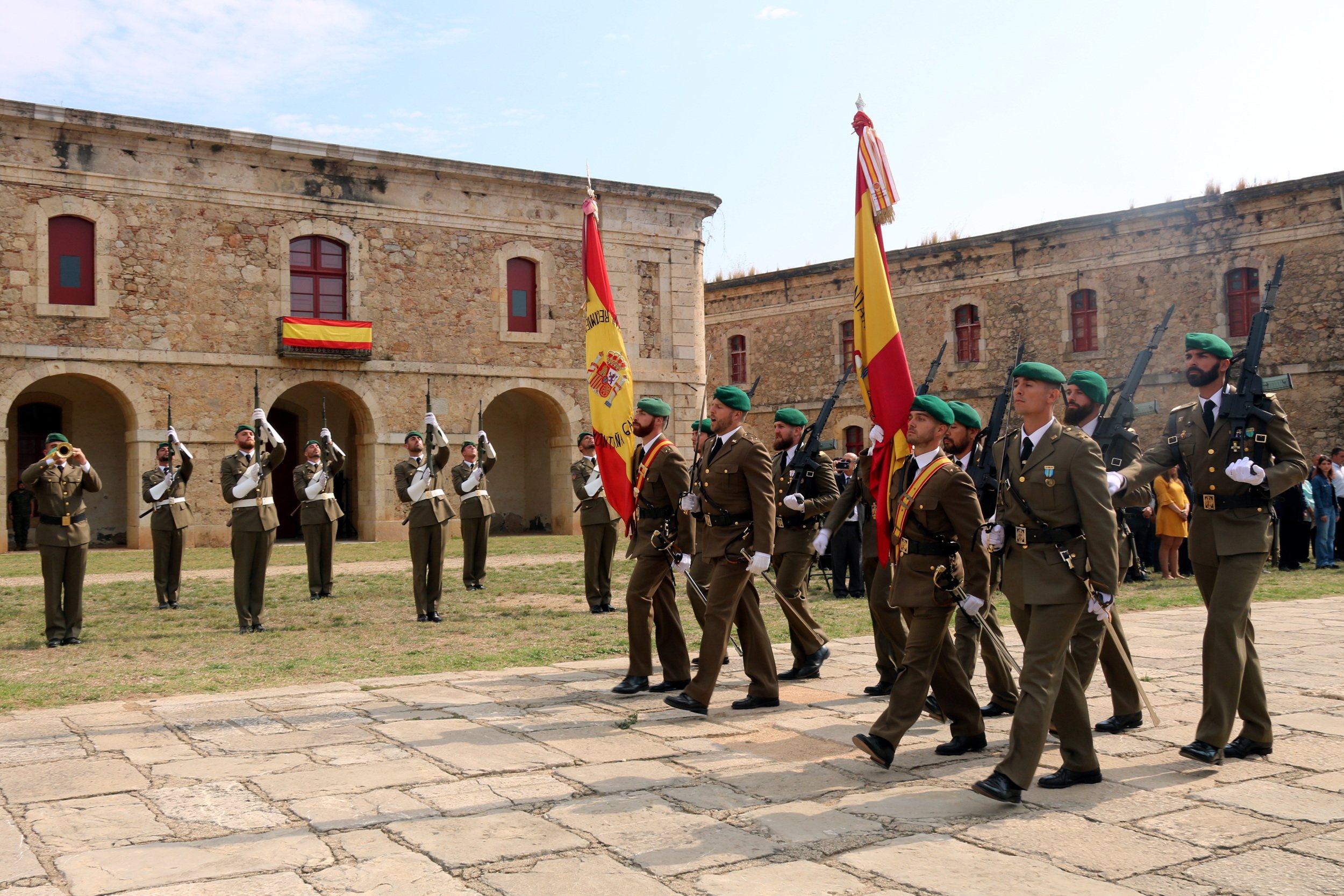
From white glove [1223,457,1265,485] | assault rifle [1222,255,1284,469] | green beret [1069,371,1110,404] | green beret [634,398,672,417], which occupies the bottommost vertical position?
white glove [1223,457,1265,485]

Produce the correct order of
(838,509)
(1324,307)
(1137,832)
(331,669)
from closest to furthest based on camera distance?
(1137,832) < (838,509) < (331,669) < (1324,307)

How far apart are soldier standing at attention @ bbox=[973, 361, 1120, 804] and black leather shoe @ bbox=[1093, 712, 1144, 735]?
108cm

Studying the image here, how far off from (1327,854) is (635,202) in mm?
22619

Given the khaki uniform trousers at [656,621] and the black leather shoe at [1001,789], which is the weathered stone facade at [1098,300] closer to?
the khaki uniform trousers at [656,621]

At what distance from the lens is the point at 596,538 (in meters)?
11.8

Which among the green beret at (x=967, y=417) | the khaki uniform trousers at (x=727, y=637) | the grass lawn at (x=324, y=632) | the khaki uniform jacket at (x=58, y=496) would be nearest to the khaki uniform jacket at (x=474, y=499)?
the grass lawn at (x=324, y=632)

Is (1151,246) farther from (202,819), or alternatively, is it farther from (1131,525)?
(202,819)

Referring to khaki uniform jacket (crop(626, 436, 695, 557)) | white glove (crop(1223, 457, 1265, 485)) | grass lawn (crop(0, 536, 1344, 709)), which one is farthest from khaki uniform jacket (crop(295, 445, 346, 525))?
white glove (crop(1223, 457, 1265, 485))

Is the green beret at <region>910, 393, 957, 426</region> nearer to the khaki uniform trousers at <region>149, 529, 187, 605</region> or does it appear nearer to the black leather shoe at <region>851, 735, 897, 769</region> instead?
the black leather shoe at <region>851, 735, 897, 769</region>

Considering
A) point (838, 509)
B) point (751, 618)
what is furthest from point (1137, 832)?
point (838, 509)

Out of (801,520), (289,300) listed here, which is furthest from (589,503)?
(289,300)

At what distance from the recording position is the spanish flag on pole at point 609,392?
8.44 meters

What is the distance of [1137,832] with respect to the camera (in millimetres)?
4188

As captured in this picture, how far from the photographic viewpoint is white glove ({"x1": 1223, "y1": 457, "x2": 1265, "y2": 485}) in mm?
5172
